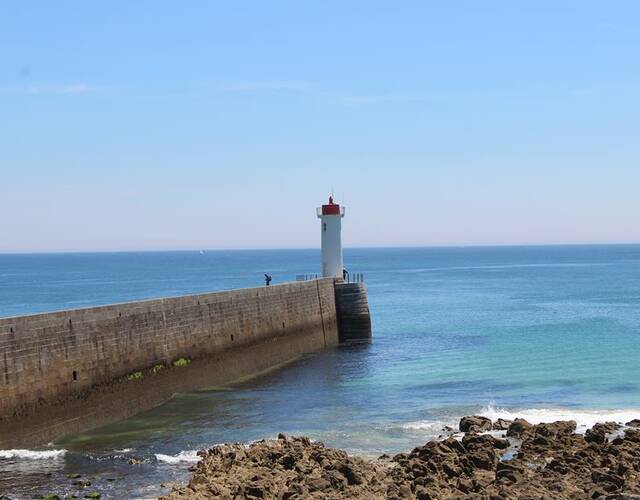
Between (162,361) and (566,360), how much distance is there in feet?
51.3

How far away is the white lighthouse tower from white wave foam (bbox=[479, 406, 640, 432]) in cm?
1721

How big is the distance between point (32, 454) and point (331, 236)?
2321 cm

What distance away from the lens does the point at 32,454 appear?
57.6 feet

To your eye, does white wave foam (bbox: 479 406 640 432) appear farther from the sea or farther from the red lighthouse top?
the red lighthouse top

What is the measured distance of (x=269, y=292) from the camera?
32.3 meters

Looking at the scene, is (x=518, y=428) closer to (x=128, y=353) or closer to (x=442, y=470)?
(x=442, y=470)

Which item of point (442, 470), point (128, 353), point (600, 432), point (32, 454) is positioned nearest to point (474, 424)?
point (600, 432)

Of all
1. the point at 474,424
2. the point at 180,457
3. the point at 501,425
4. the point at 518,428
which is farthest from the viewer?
the point at 501,425

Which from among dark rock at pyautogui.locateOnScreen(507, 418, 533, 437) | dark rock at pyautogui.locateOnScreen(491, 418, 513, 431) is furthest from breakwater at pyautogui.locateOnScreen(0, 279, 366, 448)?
dark rock at pyautogui.locateOnScreen(507, 418, 533, 437)

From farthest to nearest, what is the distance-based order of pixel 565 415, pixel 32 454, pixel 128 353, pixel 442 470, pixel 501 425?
pixel 128 353, pixel 565 415, pixel 501 425, pixel 32 454, pixel 442 470

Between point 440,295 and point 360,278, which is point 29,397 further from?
point 440,295

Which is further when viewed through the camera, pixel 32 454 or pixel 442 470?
pixel 32 454

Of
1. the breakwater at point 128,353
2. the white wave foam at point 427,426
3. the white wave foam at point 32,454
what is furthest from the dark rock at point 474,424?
the white wave foam at point 32,454

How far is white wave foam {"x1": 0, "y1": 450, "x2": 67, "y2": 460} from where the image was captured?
17.2 metres
